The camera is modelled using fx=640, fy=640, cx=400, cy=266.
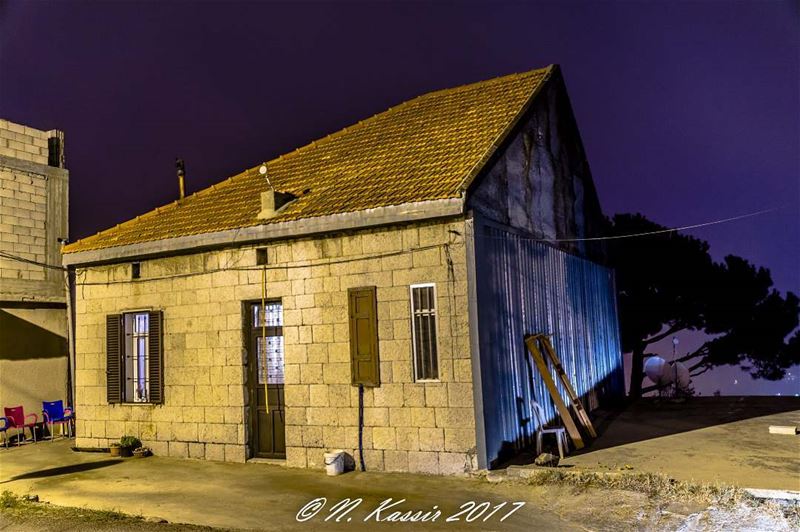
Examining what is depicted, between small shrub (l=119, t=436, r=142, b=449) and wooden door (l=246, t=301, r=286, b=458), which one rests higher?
wooden door (l=246, t=301, r=286, b=458)

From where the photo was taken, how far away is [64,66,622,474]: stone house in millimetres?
9391

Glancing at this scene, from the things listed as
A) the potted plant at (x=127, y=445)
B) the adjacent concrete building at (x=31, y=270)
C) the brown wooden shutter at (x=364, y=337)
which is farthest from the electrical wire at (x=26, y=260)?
the brown wooden shutter at (x=364, y=337)

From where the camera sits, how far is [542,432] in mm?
9797

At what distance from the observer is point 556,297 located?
494 inches

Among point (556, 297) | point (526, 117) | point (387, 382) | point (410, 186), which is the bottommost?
point (387, 382)

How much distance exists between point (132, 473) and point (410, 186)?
6.47 m

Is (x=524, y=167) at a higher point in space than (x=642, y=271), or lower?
higher

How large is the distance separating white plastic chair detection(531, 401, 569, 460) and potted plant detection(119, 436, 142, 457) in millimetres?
7341

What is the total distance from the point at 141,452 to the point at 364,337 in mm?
5119

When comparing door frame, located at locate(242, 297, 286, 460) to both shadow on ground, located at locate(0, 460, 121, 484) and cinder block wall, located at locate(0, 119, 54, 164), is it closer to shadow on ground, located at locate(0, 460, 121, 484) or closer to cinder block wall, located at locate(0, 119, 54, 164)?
shadow on ground, located at locate(0, 460, 121, 484)

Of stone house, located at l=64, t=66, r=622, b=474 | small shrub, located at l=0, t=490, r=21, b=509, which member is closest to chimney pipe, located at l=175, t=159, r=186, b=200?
stone house, located at l=64, t=66, r=622, b=474

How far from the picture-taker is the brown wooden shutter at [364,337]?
9812mm

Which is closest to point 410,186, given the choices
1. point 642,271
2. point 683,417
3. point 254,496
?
point 254,496

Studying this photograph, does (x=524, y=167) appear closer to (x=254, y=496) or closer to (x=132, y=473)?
(x=254, y=496)
